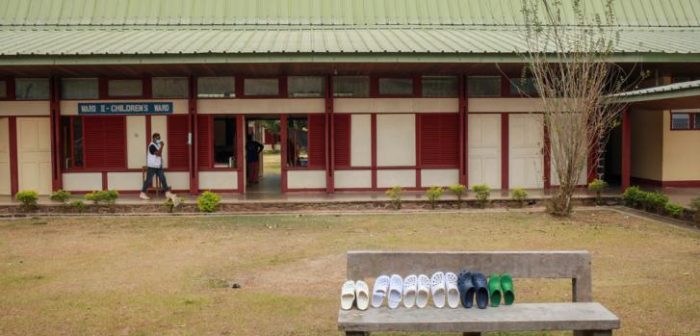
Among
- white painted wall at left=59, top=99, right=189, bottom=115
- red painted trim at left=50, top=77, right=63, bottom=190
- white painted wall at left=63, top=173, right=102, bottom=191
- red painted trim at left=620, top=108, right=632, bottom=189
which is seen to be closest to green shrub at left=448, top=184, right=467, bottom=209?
red painted trim at left=620, top=108, right=632, bottom=189

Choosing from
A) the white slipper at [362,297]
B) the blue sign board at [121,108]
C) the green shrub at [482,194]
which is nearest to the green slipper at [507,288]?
the white slipper at [362,297]

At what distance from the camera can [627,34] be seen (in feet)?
60.0

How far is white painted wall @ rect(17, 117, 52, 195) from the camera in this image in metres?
16.3

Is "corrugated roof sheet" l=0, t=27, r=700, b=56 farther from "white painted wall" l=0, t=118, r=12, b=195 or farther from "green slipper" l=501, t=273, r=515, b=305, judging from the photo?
"green slipper" l=501, t=273, r=515, b=305

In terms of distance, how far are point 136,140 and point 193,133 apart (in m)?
1.47

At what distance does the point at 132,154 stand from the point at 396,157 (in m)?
6.57

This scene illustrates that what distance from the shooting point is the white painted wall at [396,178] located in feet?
54.2

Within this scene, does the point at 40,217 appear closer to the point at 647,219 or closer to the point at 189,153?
the point at 189,153

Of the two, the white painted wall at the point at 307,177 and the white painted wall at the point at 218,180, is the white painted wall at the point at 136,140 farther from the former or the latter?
the white painted wall at the point at 307,177

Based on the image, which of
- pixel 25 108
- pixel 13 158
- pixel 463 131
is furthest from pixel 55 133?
pixel 463 131

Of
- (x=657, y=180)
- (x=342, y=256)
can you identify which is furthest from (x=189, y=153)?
(x=657, y=180)

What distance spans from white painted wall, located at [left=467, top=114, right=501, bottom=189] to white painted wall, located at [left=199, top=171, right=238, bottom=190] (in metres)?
5.90

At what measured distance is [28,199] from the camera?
13680 mm

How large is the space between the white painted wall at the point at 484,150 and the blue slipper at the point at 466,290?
12186mm
